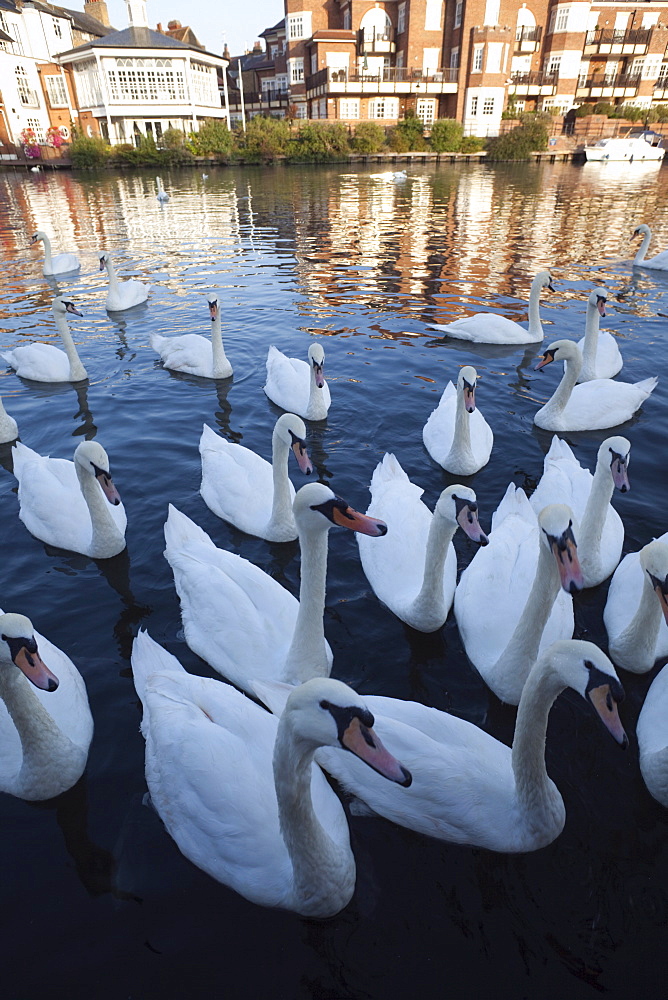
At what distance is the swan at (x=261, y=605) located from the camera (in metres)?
4.43

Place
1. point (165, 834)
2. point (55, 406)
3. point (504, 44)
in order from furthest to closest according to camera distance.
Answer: point (504, 44), point (55, 406), point (165, 834)

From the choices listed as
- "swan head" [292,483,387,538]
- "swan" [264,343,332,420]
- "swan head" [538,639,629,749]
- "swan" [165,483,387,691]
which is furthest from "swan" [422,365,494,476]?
"swan head" [538,639,629,749]

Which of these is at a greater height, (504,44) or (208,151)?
(504,44)

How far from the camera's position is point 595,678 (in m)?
3.19

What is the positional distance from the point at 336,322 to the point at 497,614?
11.2 metres

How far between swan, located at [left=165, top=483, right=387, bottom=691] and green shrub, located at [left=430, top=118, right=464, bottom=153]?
66.6 m

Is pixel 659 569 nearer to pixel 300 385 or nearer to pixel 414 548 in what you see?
pixel 414 548

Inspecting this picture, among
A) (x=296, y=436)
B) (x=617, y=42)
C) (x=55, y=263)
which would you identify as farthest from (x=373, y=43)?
(x=296, y=436)

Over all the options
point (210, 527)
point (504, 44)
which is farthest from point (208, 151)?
point (210, 527)

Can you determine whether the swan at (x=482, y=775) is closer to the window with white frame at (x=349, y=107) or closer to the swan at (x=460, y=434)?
the swan at (x=460, y=434)

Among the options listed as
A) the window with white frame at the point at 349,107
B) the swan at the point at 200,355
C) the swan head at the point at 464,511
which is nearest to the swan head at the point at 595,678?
the swan head at the point at 464,511

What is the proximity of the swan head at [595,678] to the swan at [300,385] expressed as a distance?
6.31m

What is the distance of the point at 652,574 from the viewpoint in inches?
167

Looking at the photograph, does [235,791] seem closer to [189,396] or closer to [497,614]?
[497,614]
